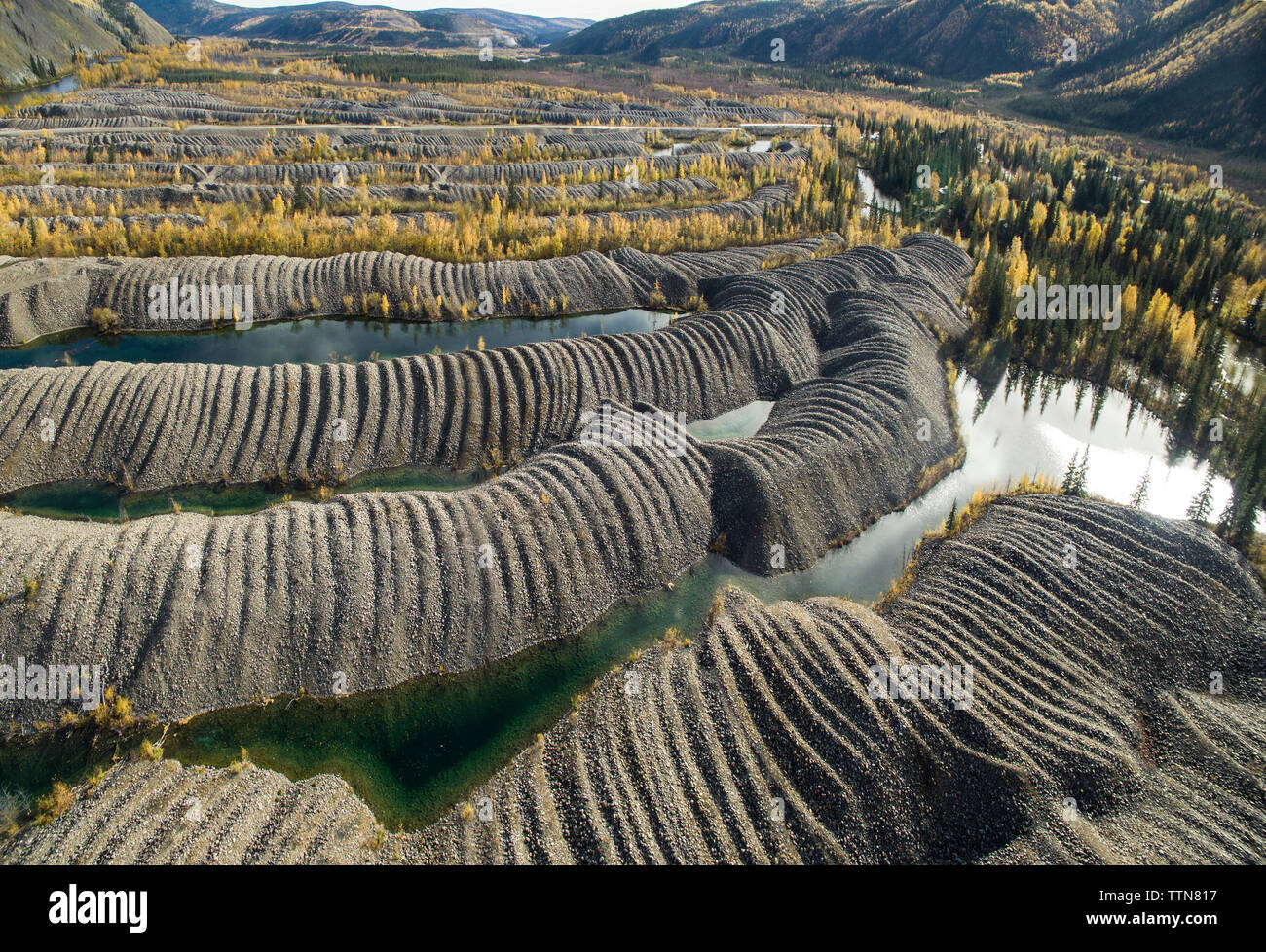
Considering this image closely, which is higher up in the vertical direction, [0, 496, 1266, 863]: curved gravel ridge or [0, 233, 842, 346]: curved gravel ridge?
[0, 233, 842, 346]: curved gravel ridge

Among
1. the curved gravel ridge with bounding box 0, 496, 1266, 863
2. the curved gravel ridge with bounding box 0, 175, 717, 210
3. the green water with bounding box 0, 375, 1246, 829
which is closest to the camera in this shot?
the curved gravel ridge with bounding box 0, 496, 1266, 863

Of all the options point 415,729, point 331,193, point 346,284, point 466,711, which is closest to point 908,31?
point 331,193

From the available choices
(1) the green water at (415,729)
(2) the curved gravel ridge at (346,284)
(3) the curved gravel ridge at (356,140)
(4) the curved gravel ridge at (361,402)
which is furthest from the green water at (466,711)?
(3) the curved gravel ridge at (356,140)

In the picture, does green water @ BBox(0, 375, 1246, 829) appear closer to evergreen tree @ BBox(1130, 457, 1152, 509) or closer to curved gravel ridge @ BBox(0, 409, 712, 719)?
evergreen tree @ BBox(1130, 457, 1152, 509)

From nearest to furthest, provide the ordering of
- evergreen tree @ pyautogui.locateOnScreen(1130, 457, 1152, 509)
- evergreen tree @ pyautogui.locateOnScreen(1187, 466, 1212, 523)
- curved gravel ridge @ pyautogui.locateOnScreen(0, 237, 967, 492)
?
evergreen tree @ pyautogui.locateOnScreen(1187, 466, 1212, 523) < evergreen tree @ pyautogui.locateOnScreen(1130, 457, 1152, 509) < curved gravel ridge @ pyautogui.locateOnScreen(0, 237, 967, 492)

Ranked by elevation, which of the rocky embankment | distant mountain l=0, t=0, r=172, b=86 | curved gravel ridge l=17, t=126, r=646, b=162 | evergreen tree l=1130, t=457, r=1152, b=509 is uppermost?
distant mountain l=0, t=0, r=172, b=86

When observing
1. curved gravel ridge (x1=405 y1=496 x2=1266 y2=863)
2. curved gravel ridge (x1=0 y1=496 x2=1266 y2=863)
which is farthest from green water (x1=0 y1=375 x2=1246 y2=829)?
curved gravel ridge (x1=405 y1=496 x2=1266 y2=863)

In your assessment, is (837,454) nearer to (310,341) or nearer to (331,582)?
(331,582)
